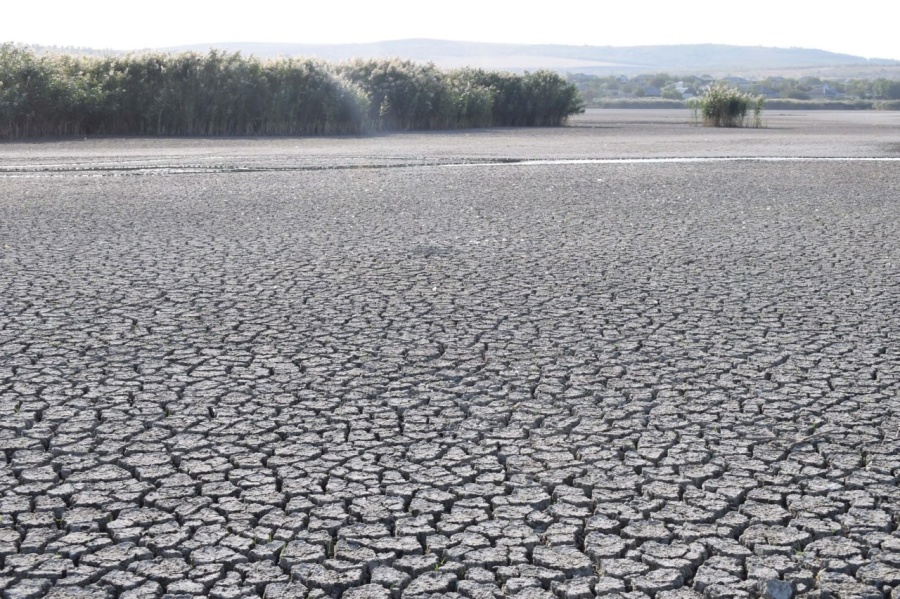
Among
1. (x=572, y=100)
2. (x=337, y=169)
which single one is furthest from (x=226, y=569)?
(x=572, y=100)

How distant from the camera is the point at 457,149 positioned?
882 inches

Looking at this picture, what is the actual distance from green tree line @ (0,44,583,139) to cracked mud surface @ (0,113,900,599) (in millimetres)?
16130

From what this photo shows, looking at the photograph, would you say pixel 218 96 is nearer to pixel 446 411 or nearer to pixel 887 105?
pixel 446 411

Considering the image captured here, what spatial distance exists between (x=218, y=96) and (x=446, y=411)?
24009 millimetres

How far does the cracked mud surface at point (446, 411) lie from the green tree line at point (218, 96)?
16.1 m

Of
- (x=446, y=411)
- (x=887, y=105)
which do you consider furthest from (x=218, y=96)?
(x=887, y=105)

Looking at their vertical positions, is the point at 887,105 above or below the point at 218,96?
above

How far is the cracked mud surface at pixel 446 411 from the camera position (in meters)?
3.49

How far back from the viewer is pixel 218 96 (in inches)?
1085

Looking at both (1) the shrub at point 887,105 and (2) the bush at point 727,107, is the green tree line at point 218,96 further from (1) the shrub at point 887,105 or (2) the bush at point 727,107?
(1) the shrub at point 887,105

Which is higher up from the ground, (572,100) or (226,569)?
(572,100)

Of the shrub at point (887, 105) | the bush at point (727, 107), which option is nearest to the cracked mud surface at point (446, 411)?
the bush at point (727, 107)

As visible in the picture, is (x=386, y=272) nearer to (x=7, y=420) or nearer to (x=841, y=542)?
(x=7, y=420)

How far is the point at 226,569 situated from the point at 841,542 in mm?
2011
